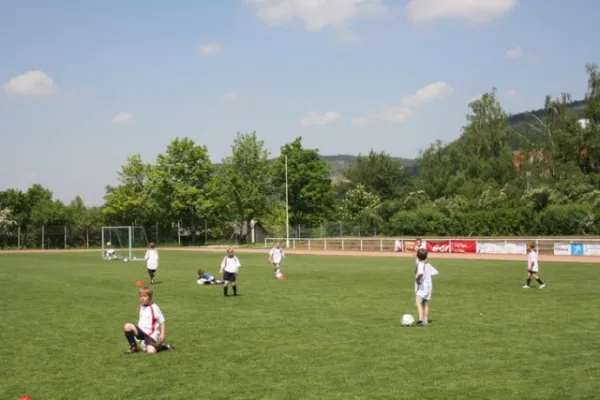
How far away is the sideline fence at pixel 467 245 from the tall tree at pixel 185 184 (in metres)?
19.5

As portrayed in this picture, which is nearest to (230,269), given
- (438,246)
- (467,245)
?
(467,245)

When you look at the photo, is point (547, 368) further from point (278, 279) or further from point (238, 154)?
point (238, 154)

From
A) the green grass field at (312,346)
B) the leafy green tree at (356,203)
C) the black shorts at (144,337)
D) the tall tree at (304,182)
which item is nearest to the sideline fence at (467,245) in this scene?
the tall tree at (304,182)

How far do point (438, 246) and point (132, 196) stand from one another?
4787 centimetres

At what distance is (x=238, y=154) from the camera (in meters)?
99.9

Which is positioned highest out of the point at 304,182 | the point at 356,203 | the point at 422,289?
the point at 304,182

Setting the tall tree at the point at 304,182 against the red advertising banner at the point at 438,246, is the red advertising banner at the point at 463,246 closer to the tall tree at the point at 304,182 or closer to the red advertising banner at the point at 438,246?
the red advertising banner at the point at 438,246

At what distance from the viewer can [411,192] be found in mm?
95312

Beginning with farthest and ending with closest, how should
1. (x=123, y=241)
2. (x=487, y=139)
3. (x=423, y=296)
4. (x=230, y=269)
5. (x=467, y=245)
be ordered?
(x=487, y=139), (x=123, y=241), (x=467, y=245), (x=230, y=269), (x=423, y=296)

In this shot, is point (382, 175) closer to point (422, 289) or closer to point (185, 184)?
point (185, 184)

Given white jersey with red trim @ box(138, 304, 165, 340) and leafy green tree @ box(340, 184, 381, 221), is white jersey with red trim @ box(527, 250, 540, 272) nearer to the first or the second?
white jersey with red trim @ box(138, 304, 165, 340)

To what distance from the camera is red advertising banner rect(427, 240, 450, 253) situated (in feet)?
195

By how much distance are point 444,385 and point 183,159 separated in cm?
8592

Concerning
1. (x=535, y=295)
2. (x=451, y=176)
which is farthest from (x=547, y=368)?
(x=451, y=176)
